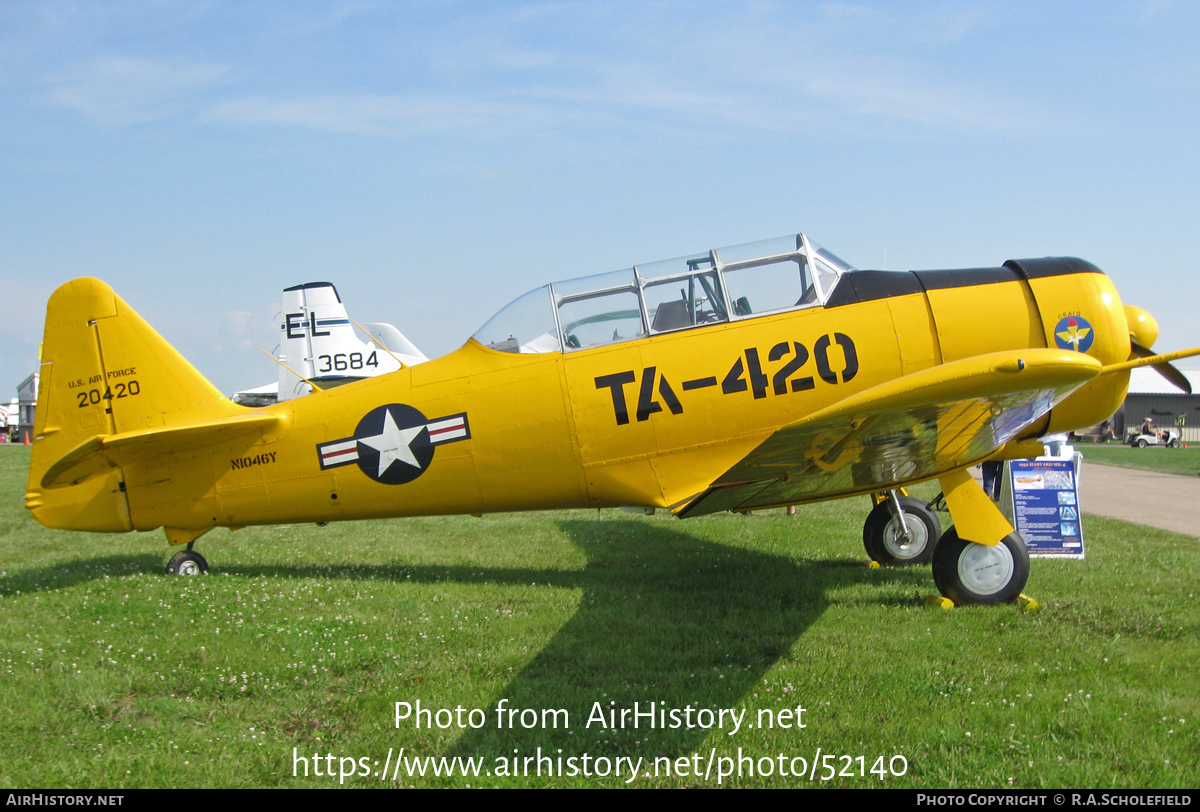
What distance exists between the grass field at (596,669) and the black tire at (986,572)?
224mm

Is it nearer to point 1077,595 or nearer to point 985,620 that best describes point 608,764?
point 985,620

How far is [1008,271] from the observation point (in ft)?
19.2

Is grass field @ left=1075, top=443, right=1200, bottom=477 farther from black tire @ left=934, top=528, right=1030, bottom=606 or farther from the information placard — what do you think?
black tire @ left=934, top=528, right=1030, bottom=606

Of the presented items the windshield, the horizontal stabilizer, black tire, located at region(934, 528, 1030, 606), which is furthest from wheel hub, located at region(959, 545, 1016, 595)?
the horizontal stabilizer

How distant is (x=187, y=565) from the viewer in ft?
23.5

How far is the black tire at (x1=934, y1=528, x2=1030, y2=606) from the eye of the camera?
19.2 feet

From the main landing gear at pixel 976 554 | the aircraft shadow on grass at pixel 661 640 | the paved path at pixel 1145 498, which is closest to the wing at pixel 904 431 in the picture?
the main landing gear at pixel 976 554

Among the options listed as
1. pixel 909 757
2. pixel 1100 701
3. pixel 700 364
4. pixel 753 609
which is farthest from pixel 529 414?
pixel 1100 701

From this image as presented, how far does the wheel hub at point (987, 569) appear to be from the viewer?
19.3 ft

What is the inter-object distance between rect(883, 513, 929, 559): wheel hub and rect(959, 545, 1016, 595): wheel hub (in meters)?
1.64

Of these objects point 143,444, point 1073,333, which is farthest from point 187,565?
point 1073,333

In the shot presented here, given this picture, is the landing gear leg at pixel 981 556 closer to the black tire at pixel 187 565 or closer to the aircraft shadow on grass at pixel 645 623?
the aircraft shadow on grass at pixel 645 623

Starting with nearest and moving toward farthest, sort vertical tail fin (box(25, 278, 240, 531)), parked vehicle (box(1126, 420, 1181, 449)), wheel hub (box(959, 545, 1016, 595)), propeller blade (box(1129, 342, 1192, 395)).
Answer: propeller blade (box(1129, 342, 1192, 395)) < wheel hub (box(959, 545, 1016, 595)) < vertical tail fin (box(25, 278, 240, 531)) < parked vehicle (box(1126, 420, 1181, 449))

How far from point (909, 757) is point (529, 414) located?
3.54 metres
